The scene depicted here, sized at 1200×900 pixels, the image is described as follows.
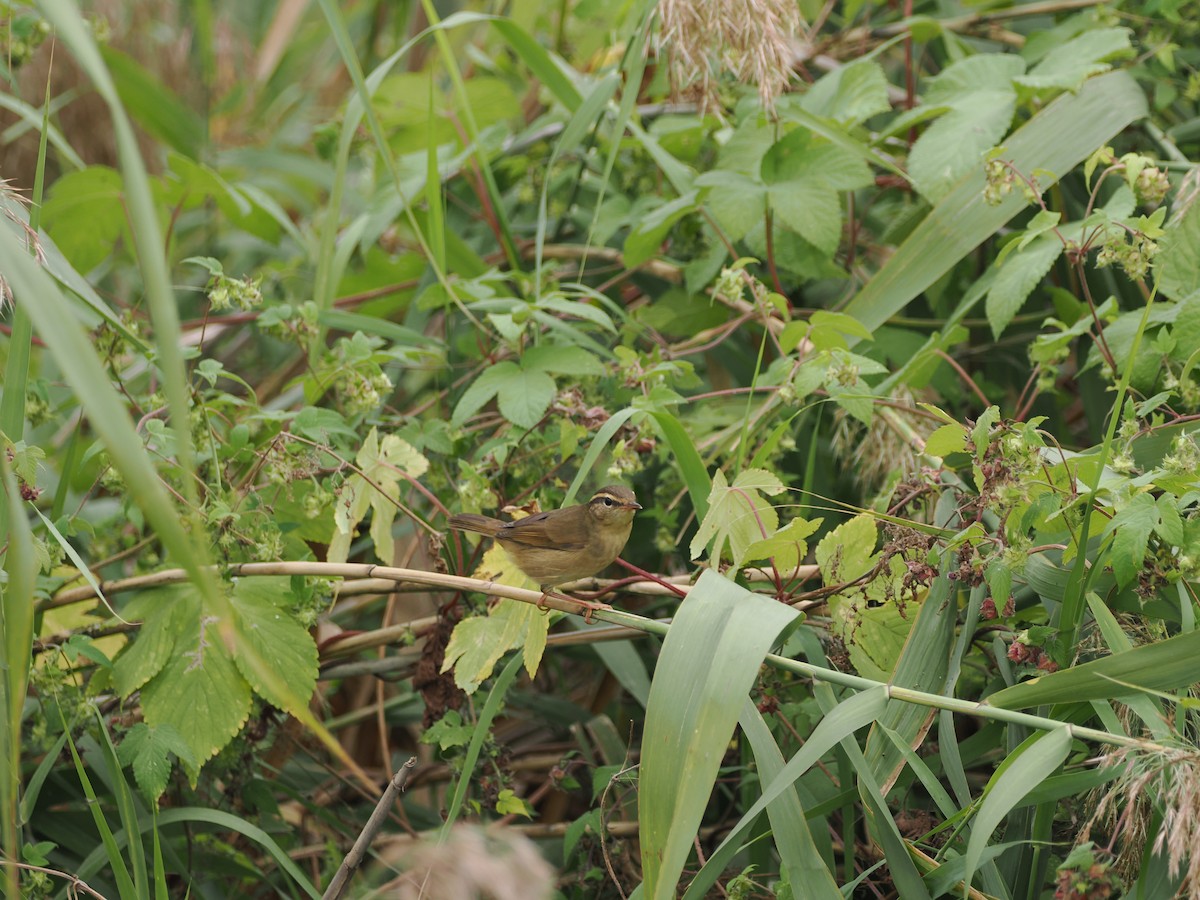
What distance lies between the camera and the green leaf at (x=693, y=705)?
4.63ft

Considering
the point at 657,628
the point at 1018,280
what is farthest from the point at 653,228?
Result: the point at 657,628

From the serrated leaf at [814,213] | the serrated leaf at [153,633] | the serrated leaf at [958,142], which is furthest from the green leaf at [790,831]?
the serrated leaf at [958,142]

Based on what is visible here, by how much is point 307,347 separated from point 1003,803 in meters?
1.67

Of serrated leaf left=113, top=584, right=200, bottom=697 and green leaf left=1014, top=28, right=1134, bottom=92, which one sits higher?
green leaf left=1014, top=28, right=1134, bottom=92

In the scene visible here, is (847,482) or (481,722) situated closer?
(481,722)

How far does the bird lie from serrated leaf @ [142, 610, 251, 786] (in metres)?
0.49

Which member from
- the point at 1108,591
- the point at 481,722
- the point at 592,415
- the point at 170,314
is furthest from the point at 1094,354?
the point at 170,314

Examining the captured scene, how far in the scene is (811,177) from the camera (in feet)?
8.31

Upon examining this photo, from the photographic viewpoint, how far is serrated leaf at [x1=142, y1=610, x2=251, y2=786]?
6.40 ft

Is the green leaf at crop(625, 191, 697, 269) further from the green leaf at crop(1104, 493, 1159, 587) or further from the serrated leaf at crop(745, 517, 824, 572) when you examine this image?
the green leaf at crop(1104, 493, 1159, 587)

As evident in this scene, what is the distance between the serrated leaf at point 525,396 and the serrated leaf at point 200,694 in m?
0.68

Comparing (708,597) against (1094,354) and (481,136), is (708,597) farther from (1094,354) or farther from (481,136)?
(481,136)

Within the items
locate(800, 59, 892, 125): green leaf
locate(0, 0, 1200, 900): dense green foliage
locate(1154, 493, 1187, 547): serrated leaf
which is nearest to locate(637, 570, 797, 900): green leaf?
locate(0, 0, 1200, 900): dense green foliage

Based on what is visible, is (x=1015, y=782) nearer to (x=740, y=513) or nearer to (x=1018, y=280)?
(x=740, y=513)
